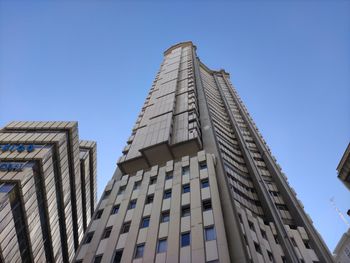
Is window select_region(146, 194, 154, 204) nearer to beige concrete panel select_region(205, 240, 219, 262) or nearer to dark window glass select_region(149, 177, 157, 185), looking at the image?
dark window glass select_region(149, 177, 157, 185)

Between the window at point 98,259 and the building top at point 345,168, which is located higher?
the building top at point 345,168

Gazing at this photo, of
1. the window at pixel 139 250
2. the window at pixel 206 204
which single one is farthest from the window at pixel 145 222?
the window at pixel 206 204

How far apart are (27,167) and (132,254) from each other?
22061 millimetres

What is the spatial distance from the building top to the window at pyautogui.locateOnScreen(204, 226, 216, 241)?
29.8 feet

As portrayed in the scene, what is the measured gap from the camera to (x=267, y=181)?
45281 millimetres

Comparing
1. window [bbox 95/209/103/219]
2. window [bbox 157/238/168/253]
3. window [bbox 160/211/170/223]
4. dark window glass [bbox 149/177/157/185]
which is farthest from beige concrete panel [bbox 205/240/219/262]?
window [bbox 95/209/103/219]

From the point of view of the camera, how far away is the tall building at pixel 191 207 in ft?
73.1

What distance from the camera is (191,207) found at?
997 inches

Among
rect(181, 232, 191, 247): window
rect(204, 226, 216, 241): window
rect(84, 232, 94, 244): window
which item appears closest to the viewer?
rect(204, 226, 216, 241): window

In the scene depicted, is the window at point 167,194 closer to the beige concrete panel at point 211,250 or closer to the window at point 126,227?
the window at point 126,227

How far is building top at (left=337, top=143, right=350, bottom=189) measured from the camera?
1858 centimetres

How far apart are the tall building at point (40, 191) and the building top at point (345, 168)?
1231 inches

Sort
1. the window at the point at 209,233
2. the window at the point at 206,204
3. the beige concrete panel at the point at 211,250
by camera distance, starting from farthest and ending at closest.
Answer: the window at the point at 206,204
the window at the point at 209,233
the beige concrete panel at the point at 211,250

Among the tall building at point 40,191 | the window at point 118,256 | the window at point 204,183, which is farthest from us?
the tall building at point 40,191
